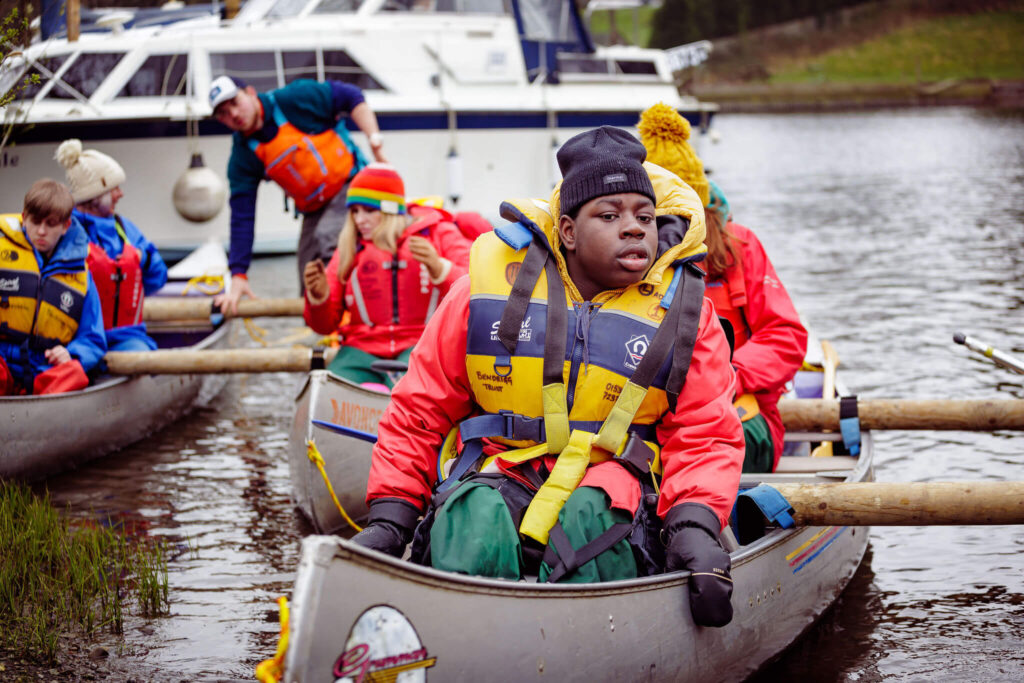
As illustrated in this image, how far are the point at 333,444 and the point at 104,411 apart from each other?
204 cm

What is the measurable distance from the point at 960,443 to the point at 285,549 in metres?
4.10

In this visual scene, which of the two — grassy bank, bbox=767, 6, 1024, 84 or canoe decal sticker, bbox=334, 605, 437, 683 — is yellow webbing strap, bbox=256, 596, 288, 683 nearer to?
canoe decal sticker, bbox=334, 605, 437, 683

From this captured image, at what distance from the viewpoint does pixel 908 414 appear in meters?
5.29

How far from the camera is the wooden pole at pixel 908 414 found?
5199 millimetres

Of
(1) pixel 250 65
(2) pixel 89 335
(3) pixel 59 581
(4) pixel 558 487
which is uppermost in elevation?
(1) pixel 250 65

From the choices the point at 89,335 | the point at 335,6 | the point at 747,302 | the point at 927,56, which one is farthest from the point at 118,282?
the point at 927,56

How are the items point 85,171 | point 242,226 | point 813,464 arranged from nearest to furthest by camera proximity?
point 813,464, point 85,171, point 242,226

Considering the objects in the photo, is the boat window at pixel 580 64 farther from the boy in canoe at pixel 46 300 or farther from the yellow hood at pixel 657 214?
the yellow hood at pixel 657 214

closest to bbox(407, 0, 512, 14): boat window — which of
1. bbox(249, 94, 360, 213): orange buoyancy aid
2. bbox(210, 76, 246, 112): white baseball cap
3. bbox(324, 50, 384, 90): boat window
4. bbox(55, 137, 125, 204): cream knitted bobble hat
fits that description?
bbox(324, 50, 384, 90): boat window

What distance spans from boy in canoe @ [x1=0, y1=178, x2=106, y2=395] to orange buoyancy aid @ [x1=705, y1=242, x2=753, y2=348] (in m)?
3.24

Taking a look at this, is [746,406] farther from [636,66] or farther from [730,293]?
[636,66]

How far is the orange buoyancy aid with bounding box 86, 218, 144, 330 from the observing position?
686cm

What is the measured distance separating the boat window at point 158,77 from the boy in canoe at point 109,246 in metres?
6.71

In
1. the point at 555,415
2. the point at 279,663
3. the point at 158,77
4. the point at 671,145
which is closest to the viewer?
the point at 279,663
